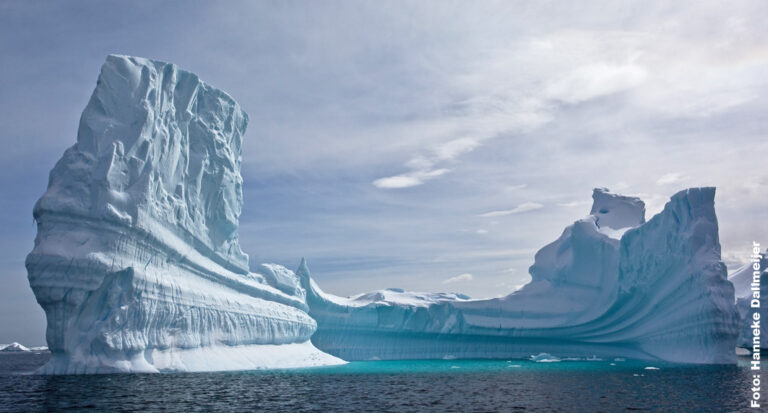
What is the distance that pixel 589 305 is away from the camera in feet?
152

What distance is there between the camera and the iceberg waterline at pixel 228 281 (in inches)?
998

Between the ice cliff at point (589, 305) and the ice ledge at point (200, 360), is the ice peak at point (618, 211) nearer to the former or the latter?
the ice cliff at point (589, 305)

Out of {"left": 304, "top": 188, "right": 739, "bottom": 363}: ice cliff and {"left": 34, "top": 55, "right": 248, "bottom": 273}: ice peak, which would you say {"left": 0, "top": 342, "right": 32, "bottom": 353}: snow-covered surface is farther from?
{"left": 34, "top": 55, "right": 248, "bottom": 273}: ice peak

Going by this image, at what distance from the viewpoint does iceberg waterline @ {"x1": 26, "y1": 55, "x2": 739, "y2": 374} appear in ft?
83.2

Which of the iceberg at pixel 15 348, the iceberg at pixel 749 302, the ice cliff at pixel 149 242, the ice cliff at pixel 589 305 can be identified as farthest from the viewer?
the iceberg at pixel 15 348

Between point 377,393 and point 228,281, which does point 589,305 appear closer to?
point 228,281

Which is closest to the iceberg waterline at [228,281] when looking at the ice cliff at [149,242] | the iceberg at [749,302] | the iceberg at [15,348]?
the ice cliff at [149,242]

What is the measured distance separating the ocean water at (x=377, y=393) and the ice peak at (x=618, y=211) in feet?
69.4

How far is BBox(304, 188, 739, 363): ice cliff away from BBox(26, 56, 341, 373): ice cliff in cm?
1190

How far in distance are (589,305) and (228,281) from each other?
92.3 feet

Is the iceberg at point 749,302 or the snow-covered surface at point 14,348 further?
the snow-covered surface at point 14,348

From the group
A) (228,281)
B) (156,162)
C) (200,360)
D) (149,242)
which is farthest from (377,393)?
(156,162)

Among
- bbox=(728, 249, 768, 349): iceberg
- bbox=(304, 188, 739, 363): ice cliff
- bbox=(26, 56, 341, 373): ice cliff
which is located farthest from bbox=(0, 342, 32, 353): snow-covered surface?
bbox=(728, 249, 768, 349): iceberg

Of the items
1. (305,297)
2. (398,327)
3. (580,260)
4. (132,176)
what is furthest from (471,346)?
(132,176)
